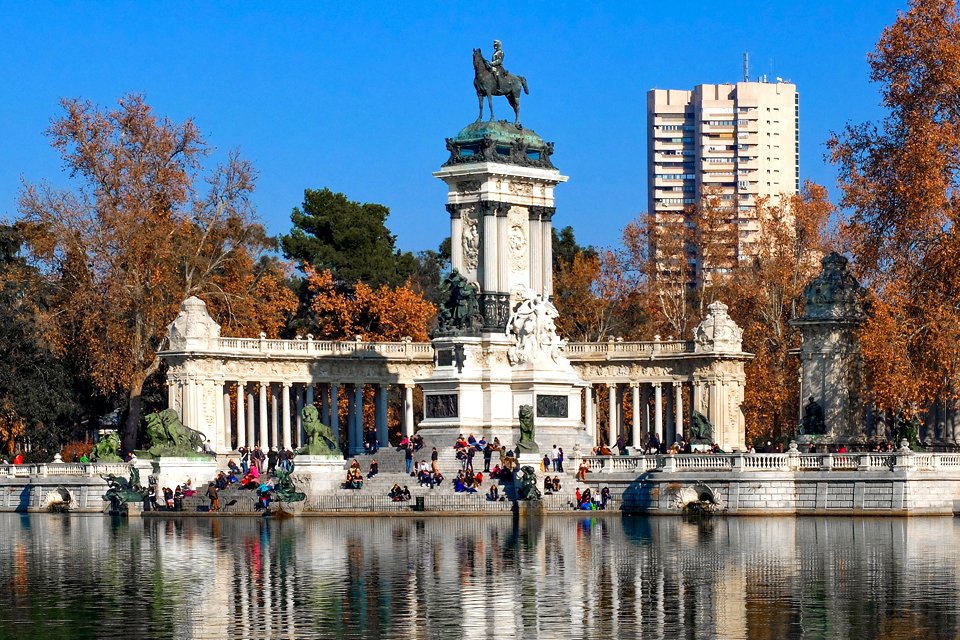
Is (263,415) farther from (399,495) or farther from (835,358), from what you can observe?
(835,358)

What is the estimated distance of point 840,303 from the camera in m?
64.5

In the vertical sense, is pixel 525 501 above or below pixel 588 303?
below

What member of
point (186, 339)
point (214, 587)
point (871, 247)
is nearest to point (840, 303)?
point (871, 247)

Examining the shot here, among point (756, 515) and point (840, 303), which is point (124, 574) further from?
point (840, 303)

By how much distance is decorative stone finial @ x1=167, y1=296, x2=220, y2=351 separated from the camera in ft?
261

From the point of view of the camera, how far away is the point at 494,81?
71.7 meters

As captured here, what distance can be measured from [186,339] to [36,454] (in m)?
8.11

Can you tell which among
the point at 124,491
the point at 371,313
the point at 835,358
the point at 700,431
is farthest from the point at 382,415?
the point at 835,358

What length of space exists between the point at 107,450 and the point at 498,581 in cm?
3362

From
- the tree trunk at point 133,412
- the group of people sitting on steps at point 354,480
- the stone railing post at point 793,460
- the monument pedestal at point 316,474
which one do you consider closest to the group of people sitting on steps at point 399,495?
the group of people sitting on steps at point 354,480

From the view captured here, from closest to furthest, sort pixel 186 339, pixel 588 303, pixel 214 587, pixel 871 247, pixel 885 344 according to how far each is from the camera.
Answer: pixel 214 587 < pixel 885 344 < pixel 871 247 < pixel 186 339 < pixel 588 303

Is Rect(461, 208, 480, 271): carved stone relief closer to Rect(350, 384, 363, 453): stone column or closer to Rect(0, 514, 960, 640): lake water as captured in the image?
Rect(350, 384, 363, 453): stone column

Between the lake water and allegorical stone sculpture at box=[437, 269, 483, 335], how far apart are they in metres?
16.4

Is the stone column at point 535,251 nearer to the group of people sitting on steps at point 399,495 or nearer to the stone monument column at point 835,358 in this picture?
the stone monument column at point 835,358
